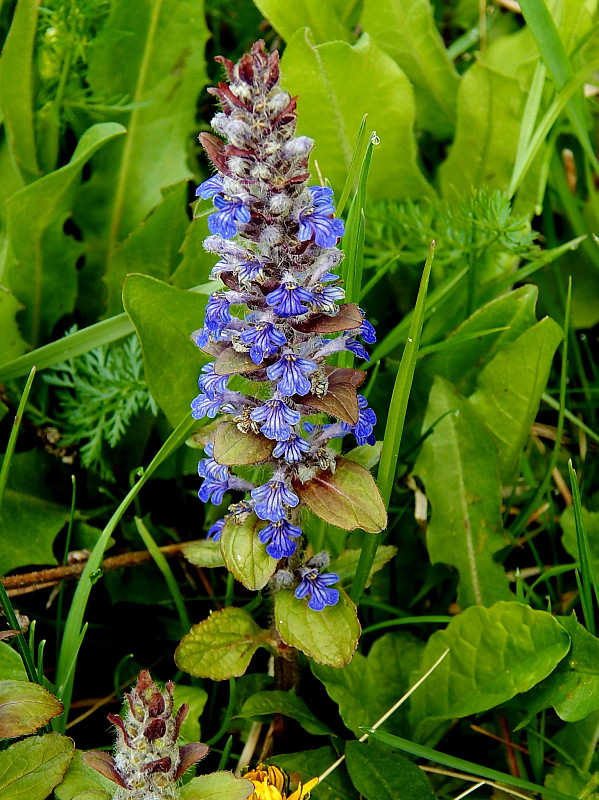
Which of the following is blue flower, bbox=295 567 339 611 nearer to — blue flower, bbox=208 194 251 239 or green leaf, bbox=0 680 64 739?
green leaf, bbox=0 680 64 739

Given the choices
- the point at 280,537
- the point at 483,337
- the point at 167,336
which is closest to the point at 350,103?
the point at 483,337

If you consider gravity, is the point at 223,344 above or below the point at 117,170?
below

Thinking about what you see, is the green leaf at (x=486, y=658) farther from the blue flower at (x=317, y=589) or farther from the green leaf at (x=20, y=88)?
the green leaf at (x=20, y=88)

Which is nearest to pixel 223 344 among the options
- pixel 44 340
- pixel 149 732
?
pixel 149 732

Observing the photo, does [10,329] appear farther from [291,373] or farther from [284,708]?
[284,708]

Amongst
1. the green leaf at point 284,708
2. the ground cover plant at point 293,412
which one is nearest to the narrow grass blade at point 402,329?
the ground cover plant at point 293,412

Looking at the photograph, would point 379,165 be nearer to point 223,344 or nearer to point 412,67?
point 412,67
